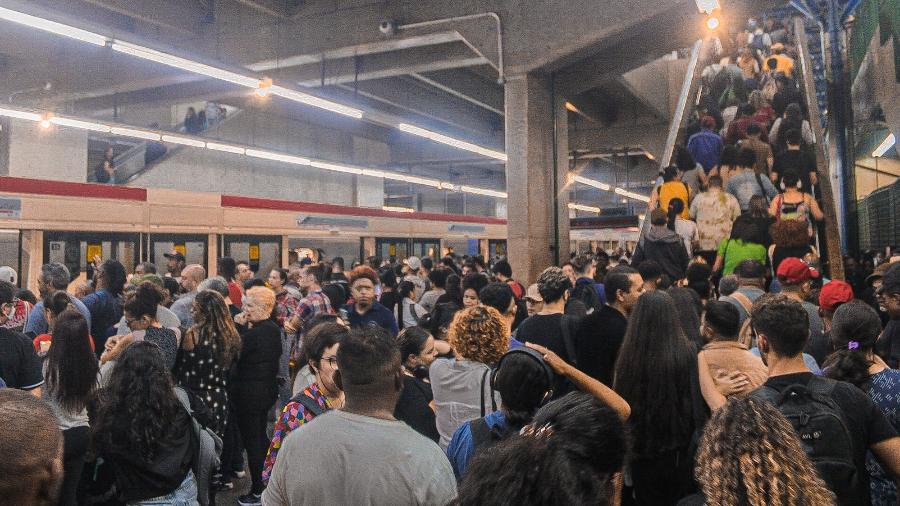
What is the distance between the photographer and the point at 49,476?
154 cm

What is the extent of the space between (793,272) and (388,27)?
9290 mm

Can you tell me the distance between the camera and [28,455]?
151 cm

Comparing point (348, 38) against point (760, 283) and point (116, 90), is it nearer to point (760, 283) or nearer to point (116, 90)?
point (116, 90)

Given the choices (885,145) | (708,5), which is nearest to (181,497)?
(708,5)

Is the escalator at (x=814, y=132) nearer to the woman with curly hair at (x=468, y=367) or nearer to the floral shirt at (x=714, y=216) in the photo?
the floral shirt at (x=714, y=216)

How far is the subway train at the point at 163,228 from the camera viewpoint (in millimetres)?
10070

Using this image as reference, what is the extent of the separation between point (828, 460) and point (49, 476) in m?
2.41

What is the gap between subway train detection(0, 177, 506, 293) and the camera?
10.1 m

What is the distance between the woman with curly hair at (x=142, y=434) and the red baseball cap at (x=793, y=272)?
4064 millimetres

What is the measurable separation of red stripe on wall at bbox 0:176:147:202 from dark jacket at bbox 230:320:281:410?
7.06 metres

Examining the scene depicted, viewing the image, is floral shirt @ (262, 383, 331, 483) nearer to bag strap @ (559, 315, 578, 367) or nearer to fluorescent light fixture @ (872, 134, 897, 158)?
bag strap @ (559, 315, 578, 367)

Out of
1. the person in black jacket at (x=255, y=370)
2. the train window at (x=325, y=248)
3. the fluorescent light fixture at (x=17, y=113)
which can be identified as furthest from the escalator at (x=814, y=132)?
the fluorescent light fixture at (x=17, y=113)

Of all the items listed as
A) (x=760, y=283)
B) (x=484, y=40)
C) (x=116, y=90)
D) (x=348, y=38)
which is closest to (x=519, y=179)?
(x=484, y=40)

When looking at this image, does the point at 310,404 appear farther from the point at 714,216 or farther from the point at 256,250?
the point at 256,250
